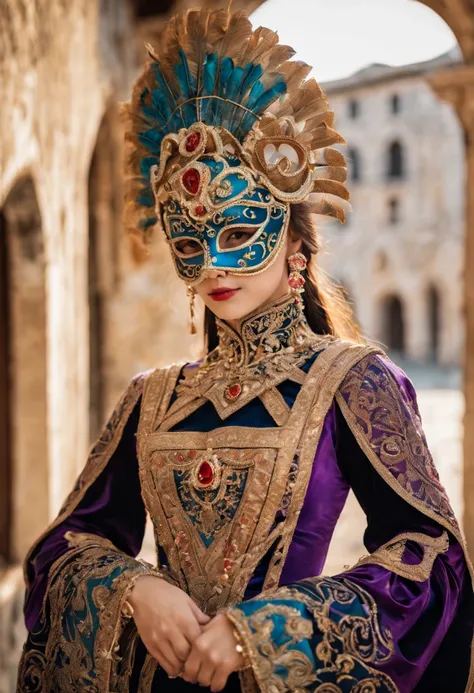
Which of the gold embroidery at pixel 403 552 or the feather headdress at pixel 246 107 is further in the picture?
the feather headdress at pixel 246 107

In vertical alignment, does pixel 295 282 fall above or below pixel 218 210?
below

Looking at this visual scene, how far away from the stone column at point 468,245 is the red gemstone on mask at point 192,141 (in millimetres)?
3404

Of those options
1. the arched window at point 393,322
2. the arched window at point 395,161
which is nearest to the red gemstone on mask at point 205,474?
the arched window at point 393,322

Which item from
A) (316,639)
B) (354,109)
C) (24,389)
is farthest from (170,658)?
(354,109)

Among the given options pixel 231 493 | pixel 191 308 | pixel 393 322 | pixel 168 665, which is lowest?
pixel 393 322

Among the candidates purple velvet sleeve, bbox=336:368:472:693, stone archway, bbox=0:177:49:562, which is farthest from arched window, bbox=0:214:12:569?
purple velvet sleeve, bbox=336:368:472:693

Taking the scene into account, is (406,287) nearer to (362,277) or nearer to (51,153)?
(362,277)

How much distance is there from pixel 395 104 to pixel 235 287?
25.5 metres

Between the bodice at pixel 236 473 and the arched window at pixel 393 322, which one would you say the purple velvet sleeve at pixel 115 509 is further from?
the arched window at pixel 393 322

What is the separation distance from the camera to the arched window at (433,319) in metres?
25.3

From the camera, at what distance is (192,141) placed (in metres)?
1.75

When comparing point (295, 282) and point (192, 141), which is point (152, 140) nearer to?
point (192, 141)

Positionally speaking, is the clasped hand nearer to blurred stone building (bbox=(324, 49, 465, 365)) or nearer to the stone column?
the stone column

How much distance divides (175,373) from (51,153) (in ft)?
9.49
